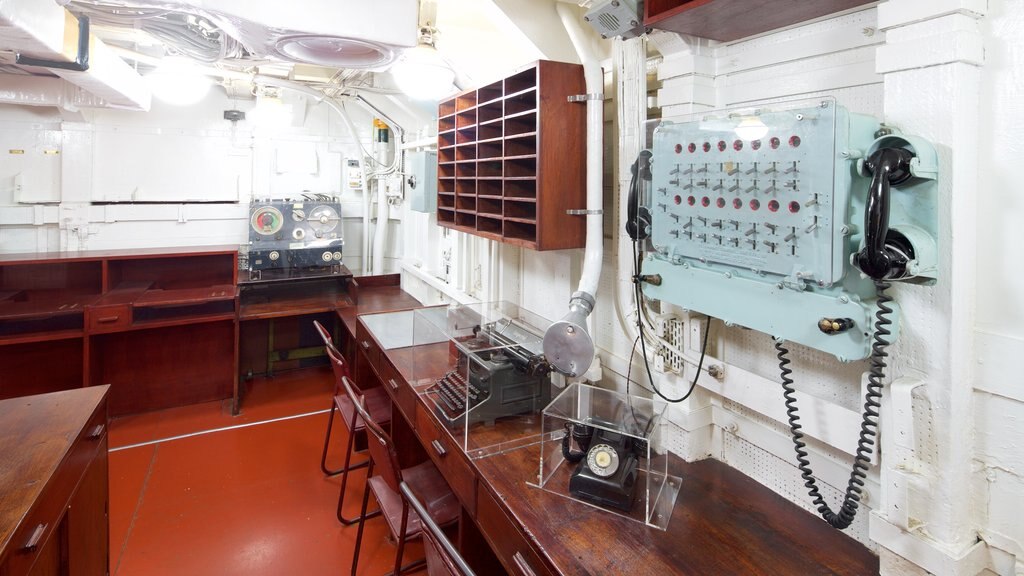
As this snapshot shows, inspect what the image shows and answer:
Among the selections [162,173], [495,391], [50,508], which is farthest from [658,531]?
[162,173]

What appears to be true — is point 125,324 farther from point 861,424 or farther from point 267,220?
point 861,424

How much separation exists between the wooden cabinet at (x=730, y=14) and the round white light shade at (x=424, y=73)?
4.85 ft

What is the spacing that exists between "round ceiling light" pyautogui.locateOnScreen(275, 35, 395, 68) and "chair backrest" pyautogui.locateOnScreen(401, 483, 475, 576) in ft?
5.06

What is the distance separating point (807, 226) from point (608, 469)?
0.81 meters

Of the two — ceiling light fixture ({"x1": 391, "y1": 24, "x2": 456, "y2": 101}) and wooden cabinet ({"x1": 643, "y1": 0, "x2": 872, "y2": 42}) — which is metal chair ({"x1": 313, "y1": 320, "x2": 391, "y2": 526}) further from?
wooden cabinet ({"x1": 643, "y1": 0, "x2": 872, "y2": 42})

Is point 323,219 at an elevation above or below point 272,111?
below

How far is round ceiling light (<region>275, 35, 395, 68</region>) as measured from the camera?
73.1 inches

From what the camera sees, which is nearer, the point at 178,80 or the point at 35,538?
the point at 35,538

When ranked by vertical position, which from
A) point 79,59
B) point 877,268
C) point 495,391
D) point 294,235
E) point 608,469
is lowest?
point 608,469

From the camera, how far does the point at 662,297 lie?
162 cm

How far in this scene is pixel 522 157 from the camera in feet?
7.04

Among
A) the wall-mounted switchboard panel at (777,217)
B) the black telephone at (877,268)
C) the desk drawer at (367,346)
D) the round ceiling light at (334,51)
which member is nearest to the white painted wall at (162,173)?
the desk drawer at (367,346)

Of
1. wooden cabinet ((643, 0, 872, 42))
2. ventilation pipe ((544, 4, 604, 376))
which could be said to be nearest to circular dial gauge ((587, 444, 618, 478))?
ventilation pipe ((544, 4, 604, 376))

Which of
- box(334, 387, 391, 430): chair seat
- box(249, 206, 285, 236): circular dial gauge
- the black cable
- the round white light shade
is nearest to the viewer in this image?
the black cable
